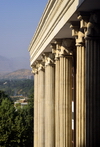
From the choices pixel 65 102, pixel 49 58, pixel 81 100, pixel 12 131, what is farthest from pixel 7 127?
pixel 81 100

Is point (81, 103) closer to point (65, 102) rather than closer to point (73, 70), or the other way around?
point (65, 102)

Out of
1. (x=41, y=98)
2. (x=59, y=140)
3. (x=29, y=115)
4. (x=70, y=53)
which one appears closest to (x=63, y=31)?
(x=70, y=53)

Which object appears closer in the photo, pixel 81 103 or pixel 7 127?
pixel 81 103

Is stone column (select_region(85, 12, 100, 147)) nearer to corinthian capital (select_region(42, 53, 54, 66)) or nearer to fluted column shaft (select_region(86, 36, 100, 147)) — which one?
fluted column shaft (select_region(86, 36, 100, 147))

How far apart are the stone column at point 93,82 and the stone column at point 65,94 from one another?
9134 mm

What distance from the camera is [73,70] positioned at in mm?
33875

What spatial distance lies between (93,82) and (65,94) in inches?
383

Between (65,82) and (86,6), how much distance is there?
10.9m

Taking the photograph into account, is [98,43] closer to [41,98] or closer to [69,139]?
[69,139]

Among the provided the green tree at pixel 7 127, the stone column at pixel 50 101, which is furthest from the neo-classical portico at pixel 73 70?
the green tree at pixel 7 127

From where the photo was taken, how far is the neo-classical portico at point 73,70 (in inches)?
834

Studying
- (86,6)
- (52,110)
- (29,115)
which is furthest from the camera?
(29,115)

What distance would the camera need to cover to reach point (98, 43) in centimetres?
2123

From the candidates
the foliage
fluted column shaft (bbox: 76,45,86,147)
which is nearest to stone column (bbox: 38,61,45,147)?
fluted column shaft (bbox: 76,45,86,147)
